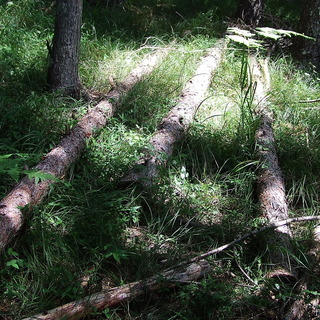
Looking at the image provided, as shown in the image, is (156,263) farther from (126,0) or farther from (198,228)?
(126,0)

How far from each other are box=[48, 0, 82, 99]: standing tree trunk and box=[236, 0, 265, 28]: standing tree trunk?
3.49 m

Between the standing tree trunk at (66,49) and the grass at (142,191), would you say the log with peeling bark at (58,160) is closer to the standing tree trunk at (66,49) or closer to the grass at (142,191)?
the grass at (142,191)

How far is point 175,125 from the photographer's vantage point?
162 inches

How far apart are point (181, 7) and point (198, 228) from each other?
554 cm

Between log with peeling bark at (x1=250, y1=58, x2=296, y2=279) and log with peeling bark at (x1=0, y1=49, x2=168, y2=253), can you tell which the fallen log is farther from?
log with peeling bark at (x1=0, y1=49, x2=168, y2=253)

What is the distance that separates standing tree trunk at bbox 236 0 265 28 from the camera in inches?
269

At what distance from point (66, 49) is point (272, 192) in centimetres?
273

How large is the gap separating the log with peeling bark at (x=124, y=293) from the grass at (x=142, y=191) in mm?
65

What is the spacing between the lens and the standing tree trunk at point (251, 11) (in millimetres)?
6828

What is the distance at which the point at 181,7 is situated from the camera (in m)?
7.53

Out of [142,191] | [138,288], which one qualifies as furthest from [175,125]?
[138,288]

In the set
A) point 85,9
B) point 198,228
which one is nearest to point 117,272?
point 198,228

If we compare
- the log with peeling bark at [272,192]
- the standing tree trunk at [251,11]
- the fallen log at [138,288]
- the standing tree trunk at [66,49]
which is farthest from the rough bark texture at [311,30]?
the fallen log at [138,288]

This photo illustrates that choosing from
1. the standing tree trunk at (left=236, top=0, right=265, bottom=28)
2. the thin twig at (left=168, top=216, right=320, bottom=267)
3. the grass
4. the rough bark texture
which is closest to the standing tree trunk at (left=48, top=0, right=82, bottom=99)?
the grass
